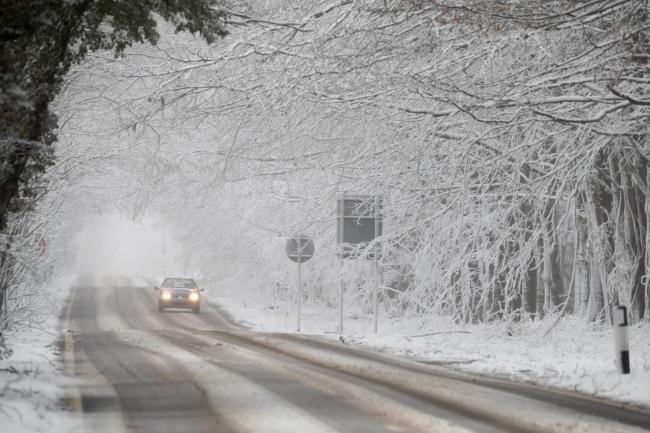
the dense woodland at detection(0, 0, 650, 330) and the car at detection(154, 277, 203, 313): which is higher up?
the dense woodland at detection(0, 0, 650, 330)

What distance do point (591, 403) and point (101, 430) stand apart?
488cm

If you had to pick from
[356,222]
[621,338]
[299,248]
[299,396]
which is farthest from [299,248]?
[299,396]

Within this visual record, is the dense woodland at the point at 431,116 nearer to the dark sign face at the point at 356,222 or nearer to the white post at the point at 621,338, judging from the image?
the dark sign face at the point at 356,222

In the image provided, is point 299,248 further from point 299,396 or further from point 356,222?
point 299,396

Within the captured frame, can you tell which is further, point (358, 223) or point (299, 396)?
point (358, 223)

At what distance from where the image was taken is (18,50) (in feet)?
26.0

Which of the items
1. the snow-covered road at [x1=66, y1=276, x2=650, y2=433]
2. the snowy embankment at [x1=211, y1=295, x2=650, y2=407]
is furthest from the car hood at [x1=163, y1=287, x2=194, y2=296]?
the snow-covered road at [x1=66, y1=276, x2=650, y2=433]

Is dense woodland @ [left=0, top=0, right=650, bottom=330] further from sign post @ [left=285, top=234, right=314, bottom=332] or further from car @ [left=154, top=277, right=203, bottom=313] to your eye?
car @ [left=154, top=277, right=203, bottom=313]

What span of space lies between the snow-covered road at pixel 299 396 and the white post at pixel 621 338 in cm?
156

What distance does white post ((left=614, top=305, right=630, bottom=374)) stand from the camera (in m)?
10.6

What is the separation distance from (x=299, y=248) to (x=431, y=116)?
9.66 meters

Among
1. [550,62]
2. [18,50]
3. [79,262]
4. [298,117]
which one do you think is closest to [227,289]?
[298,117]

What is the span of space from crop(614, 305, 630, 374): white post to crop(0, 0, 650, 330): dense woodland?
2.62 metres

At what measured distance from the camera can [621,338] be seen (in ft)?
34.7
